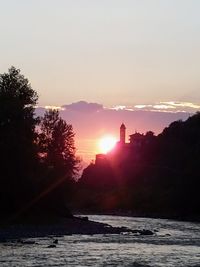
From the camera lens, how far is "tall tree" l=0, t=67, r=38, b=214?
69.7 metres

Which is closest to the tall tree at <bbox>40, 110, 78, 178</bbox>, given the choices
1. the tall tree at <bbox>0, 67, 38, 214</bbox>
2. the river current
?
the tall tree at <bbox>0, 67, 38, 214</bbox>

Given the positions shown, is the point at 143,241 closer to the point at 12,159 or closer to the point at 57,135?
the point at 12,159

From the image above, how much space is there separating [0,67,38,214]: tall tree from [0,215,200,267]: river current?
46.9 ft

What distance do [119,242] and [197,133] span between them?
114 metres

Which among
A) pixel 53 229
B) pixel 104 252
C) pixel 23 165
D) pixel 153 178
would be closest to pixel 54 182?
pixel 23 165

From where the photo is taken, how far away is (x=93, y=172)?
185875 millimetres

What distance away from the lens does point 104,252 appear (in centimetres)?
4572

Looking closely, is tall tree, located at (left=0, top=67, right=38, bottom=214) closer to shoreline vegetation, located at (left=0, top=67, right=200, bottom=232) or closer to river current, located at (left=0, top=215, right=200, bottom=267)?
shoreline vegetation, located at (left=0, top=67, right=200, bottom=232)

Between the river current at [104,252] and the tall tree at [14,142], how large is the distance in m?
14.3

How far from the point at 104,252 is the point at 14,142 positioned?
1034 inches

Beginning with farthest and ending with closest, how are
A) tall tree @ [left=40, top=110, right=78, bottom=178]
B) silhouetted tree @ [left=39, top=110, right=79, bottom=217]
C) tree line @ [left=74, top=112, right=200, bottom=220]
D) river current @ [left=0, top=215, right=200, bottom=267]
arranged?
tree line @ [left=74, top=112, right=200, bottom=220] < tall tree @ [left=40, top=110, right=78, bottom=178] < silhouetted tree @ [left=39, top=110, right=79, bottom=217] < river current @ [left=0, top=215, right=200, bottom=267]

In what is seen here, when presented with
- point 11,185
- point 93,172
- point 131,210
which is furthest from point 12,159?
point 93,172

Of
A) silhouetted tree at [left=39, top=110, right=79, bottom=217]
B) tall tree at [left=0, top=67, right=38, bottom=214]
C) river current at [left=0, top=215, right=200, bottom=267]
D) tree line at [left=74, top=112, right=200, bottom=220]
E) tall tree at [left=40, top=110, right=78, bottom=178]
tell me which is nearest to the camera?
river current at [left=0, top=215, right=200, bottom=267]

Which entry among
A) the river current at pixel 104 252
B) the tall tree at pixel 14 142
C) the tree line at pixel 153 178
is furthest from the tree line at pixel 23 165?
the tree line at pixel 153 178
